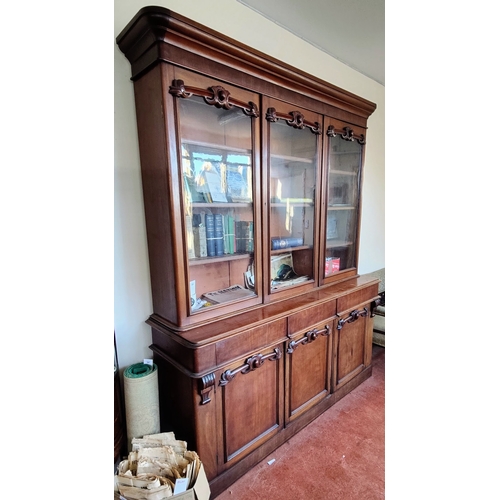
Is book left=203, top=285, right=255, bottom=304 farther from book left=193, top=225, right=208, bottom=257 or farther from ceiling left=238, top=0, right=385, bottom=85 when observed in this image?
ceiling left=238, top=0, right=385, bottom=85

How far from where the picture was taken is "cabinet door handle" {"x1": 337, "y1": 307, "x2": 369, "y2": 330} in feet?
6.84

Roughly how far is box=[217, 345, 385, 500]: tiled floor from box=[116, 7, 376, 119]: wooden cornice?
6.79 ft

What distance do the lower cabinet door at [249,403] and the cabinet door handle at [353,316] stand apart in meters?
0.59

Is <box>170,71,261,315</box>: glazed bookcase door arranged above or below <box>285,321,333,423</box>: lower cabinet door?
above

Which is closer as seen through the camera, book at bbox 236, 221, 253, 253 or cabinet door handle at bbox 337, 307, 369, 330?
book at bbox 236, 221, 253, 253

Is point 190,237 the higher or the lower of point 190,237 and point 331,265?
the higher

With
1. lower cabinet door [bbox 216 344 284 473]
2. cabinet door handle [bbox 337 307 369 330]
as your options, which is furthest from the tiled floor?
cabinet door handle [bbox 337 307 369 330]

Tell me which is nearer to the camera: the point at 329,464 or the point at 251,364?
the point at 251,364

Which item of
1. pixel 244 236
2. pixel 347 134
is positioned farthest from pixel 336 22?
pixel 244 236

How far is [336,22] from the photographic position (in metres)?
2.13

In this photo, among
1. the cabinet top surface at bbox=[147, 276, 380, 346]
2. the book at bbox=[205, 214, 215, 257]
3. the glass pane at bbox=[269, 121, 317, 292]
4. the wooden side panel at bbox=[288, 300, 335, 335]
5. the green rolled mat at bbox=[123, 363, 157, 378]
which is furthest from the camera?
the glass pane at bbox=[269, 121, 317, 292]

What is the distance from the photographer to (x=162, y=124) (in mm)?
1309

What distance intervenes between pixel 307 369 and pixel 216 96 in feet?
5.43

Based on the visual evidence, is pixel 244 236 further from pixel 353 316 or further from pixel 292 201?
pixel 353 316
